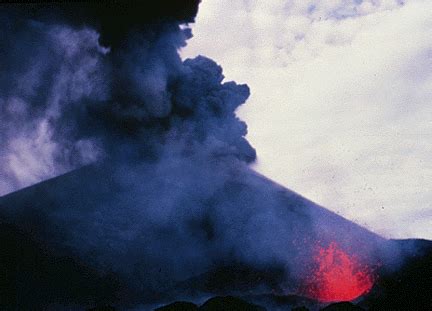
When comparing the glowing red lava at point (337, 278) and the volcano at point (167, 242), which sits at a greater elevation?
the volcano at point (167, 242)

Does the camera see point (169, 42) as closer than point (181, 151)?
Yes

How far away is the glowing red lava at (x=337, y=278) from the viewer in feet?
77.3

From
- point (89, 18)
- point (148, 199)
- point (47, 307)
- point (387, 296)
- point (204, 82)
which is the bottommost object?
point (387, 296)

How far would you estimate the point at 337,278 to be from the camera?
25531mm

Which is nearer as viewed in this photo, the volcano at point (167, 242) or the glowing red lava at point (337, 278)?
the glowing red lava at point (337, 278)

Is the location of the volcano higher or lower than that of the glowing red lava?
higher

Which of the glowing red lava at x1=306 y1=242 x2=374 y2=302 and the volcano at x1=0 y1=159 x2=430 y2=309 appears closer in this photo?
the glowing red lava at x1=306 y1=242 x2=374 y2=302

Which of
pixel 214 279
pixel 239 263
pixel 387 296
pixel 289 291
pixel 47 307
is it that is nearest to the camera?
pixel 387 296

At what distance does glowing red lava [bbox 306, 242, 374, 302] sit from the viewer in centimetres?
2356

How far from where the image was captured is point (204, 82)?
3119 centimetres

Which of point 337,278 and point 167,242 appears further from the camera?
point 167,242

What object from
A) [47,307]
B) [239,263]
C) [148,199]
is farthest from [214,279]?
[47,307]

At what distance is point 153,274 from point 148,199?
20.7 feet

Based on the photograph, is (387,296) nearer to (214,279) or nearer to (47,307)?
(214,279)
